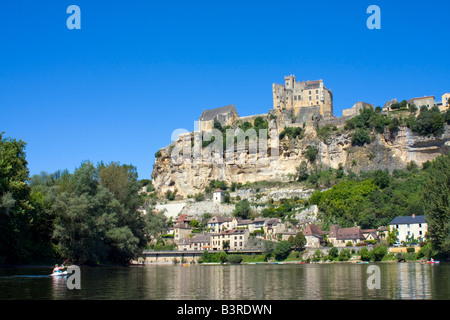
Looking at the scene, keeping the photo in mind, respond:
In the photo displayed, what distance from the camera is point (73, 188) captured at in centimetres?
Result: 3956

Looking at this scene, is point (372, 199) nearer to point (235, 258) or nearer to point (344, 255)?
point (344, 255)

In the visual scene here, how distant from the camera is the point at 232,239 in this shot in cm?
6994

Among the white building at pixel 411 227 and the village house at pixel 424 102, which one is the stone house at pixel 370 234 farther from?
the village house at pixel 424 102

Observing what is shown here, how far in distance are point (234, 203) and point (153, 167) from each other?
2681 centimetres

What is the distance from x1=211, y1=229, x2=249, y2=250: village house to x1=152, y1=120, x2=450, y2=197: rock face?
783 inches

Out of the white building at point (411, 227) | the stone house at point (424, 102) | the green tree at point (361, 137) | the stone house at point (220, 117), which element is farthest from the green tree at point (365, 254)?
the stone house at point (220, 117)

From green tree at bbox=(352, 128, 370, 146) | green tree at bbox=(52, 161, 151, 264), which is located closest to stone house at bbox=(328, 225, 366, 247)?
green tree at bbox=(352, 128, 370, 146)

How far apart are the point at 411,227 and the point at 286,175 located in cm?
3113

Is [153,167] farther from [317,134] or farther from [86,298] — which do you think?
[86,298]

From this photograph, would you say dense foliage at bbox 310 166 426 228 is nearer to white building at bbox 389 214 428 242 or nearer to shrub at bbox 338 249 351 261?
white building at bbox 389 214 428 242

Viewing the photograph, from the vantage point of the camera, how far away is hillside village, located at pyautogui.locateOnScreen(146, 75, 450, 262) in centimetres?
6712

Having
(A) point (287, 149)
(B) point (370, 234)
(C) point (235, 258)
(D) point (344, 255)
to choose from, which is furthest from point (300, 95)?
(D) point (344, 255)

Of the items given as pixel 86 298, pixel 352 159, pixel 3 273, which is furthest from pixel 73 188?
pixel 352 159

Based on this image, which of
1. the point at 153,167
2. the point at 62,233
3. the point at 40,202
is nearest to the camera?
the point at 62,233
